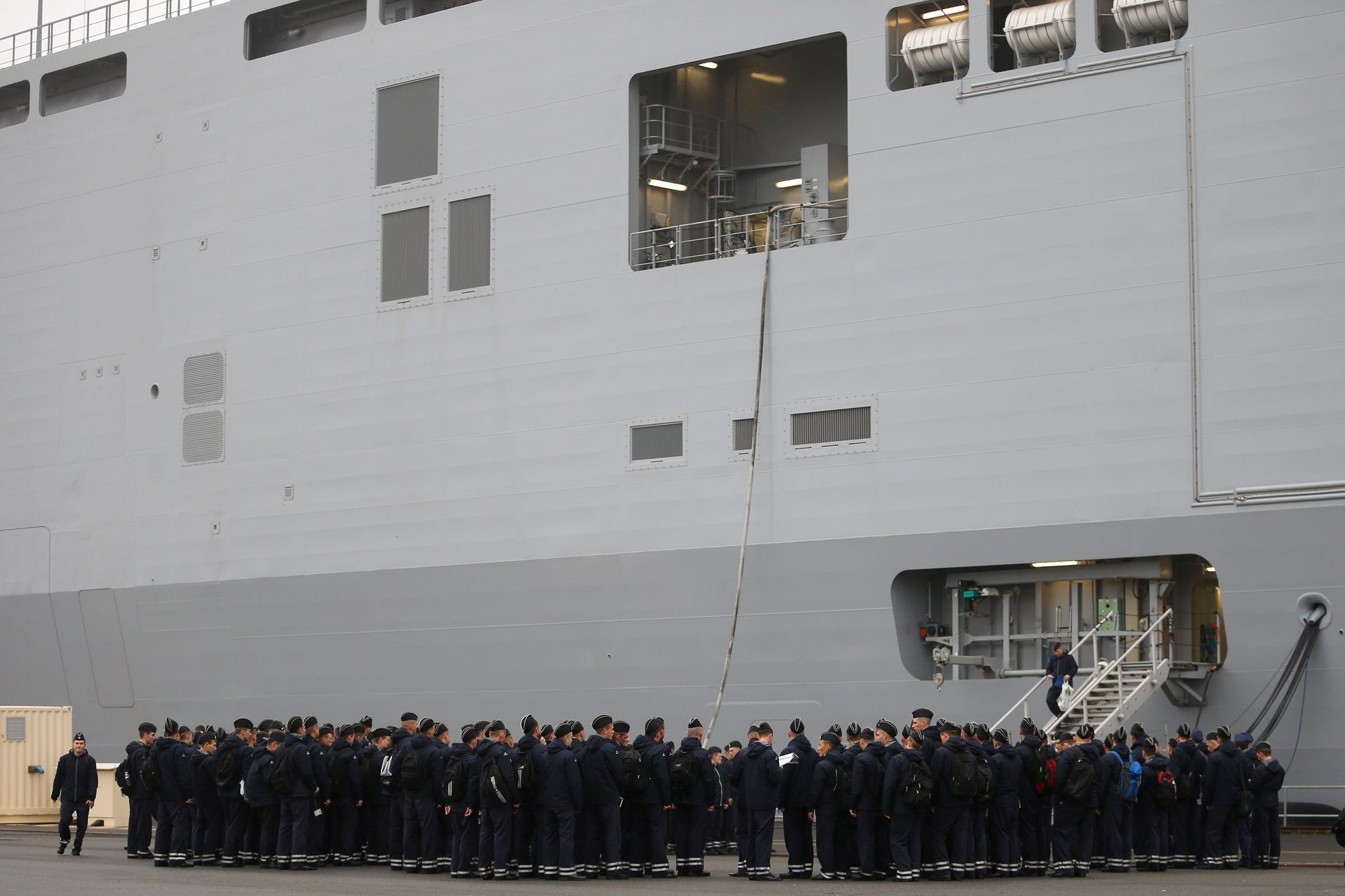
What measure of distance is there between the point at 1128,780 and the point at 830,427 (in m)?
5.05

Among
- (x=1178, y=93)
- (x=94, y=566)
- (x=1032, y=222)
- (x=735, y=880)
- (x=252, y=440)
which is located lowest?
(x=735, y=880)

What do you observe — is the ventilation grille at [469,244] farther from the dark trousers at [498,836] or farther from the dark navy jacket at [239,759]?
the dark trousers at [498,836]

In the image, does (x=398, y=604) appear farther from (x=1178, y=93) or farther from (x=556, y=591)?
(x=1178, y=93)

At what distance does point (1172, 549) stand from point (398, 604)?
920 centimetres

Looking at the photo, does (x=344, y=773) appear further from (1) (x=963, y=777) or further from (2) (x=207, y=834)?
(1) (x=963, y=777)

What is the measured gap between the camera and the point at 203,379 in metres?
22.7

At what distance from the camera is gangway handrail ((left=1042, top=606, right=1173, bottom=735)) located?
15.5 m

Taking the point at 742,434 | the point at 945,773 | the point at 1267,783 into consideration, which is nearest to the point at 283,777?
the point at 945,773

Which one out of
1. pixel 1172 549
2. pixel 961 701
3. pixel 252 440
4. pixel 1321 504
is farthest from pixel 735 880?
pixel 252 440

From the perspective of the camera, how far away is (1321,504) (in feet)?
49.5

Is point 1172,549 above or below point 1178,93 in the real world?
below

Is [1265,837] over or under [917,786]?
under

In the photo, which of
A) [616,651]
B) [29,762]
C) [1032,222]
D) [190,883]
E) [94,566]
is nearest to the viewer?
[190,883]

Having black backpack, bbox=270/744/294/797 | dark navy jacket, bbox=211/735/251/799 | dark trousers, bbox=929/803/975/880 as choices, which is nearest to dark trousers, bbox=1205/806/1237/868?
dark trousers, bbox=929/803/975/880
